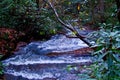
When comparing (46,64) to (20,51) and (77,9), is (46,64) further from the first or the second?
(77,9)

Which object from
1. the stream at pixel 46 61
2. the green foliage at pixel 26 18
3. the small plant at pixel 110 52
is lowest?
the stream at pixel 46 61

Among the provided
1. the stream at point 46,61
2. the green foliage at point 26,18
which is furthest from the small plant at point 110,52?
the green foliage at point 26,18

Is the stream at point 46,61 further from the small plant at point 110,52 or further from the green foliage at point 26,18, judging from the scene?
the small plant at point 110,52

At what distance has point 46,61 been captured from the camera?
360 inches

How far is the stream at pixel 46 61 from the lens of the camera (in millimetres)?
7559

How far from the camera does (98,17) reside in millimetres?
16250

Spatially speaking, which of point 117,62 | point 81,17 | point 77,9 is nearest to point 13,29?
point 81,17

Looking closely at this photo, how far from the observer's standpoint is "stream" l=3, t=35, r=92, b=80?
756cm

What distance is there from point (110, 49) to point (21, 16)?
989 cm

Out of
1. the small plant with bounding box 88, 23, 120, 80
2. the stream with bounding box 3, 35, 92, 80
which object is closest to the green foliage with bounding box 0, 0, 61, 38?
the stream with bounding box 3, 35, 92, 80

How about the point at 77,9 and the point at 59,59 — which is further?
the point at 77,9

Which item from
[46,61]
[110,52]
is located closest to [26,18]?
[46,61]

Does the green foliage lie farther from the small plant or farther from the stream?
the small plant

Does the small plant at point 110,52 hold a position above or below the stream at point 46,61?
above
